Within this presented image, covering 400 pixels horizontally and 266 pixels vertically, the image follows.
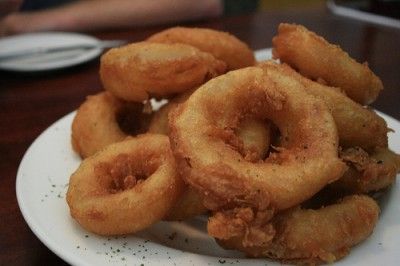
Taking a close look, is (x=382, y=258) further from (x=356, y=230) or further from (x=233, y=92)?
(x=233, y=92)

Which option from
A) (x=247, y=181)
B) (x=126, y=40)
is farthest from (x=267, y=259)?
(x=126, y=40)

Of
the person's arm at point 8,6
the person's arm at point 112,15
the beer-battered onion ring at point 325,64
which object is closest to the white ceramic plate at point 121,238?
the beer-battered onion ring at point 325,64

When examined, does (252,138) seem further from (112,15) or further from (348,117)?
(112,15)

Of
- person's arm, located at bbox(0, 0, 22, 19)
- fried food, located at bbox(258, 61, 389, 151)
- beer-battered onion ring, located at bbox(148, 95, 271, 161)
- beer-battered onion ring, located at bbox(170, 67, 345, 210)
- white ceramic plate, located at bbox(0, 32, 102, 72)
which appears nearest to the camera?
beer-battered onion ring, located at bbox(170, 67, 345, 210)

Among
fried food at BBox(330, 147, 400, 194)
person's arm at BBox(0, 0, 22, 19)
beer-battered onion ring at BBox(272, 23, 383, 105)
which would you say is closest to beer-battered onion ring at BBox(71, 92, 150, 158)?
beer-battered onion ring at BBox(272, 23, 383, 105)

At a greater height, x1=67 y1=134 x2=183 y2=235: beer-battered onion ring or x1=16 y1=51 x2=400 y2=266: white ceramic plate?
x1=67 y1=134 x2=183 y2=235: beer-battered onion ring

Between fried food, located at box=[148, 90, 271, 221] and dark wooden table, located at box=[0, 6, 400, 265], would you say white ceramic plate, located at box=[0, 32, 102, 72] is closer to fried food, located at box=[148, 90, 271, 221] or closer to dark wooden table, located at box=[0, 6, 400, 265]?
dark wooden table, located at box=[0, 6, 400, 265]
